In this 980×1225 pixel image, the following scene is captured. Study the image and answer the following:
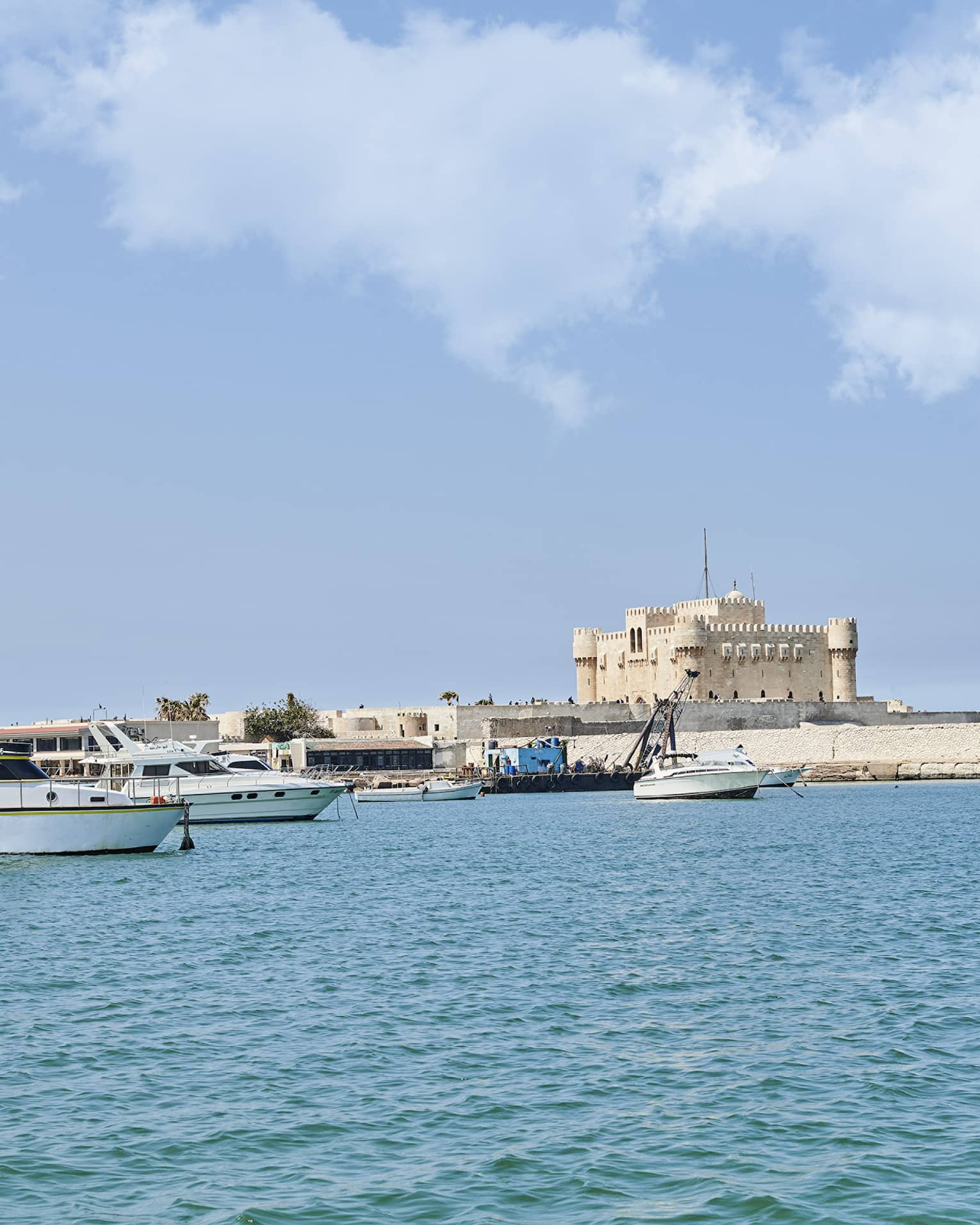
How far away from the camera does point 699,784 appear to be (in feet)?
203

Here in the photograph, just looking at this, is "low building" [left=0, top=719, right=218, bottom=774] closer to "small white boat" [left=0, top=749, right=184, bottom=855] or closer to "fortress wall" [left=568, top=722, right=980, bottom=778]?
"fortress wall" [left=568, top=722, right=980, bottom=778]

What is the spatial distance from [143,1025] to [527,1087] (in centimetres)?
454

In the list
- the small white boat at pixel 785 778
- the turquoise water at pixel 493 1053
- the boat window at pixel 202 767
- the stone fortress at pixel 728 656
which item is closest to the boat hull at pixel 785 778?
the small white boat at pixel 785 778

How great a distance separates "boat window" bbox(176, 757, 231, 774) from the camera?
1906 inches

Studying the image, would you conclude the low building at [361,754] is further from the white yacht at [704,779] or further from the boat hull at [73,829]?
the boat hull at [73,829]

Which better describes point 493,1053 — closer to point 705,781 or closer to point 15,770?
point 15,770

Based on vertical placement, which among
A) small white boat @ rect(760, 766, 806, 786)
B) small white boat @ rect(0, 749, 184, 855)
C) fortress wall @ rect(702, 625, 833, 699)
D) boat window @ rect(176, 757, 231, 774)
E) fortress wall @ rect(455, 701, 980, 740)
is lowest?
small white boat @ rect(760, 766, 806, 786)

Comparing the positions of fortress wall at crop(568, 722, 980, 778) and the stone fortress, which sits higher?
the stone fortress

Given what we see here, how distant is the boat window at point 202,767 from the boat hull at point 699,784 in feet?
65.9

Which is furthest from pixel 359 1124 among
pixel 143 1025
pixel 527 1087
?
pixel 143 1025

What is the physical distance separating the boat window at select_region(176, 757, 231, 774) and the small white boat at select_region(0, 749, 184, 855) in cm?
1572

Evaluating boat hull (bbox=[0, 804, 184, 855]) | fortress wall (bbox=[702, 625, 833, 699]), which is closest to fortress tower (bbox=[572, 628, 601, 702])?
fortress wall (bbox=[702, 625, 833, 699])

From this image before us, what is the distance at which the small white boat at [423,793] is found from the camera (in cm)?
7569

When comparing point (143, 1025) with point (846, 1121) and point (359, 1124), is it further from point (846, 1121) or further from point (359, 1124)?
Answer: point (846, 1121)
